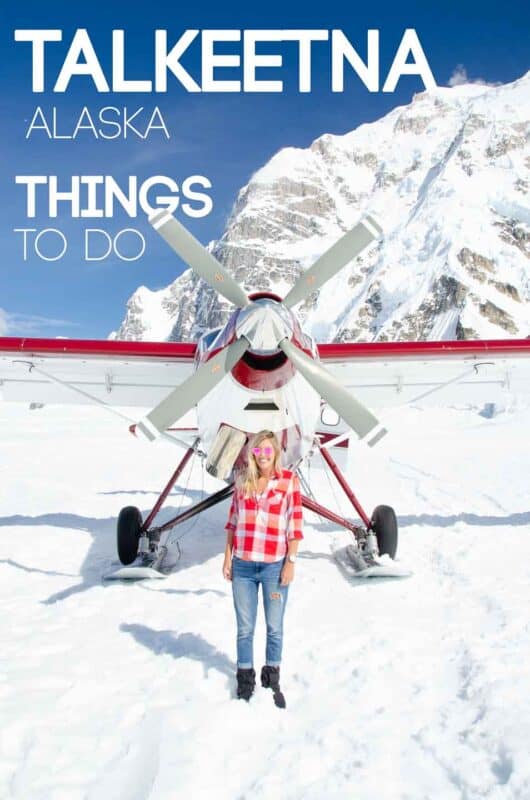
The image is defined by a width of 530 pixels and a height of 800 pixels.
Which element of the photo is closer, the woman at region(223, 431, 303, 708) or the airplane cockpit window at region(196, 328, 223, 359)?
the woman at region(223, 431, 303, 708)

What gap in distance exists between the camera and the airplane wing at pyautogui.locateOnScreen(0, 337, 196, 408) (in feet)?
23.5

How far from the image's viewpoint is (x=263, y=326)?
4602 millimetres

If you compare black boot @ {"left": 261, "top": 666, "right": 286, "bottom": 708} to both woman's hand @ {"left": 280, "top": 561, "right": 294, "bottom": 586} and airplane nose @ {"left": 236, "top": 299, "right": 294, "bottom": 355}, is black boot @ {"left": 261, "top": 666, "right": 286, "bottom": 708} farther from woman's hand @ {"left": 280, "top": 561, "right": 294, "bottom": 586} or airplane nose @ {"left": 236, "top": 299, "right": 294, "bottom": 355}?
airplane nose @ {"left": 236, "top": 299, "right": 294, "bottom": 355}

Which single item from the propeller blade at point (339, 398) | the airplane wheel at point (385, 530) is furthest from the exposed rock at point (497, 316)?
the propeller blade at point (339, 398)

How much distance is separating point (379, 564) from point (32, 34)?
498 inches

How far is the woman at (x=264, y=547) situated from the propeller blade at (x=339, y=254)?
2.17 metres

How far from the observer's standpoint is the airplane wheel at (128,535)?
6168 millimetres

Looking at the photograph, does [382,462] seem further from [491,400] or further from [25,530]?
[25,530]

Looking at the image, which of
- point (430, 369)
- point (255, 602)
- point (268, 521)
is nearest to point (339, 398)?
point (268, 521)

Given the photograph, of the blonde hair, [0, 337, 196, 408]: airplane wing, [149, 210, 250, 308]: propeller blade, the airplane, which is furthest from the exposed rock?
the blonde hair

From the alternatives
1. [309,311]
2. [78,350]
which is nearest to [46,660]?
[78,350]

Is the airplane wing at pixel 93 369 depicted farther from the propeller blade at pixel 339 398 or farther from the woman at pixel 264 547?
the woman at pixel 264 547

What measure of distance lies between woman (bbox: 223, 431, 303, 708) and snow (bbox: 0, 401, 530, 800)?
303 mm

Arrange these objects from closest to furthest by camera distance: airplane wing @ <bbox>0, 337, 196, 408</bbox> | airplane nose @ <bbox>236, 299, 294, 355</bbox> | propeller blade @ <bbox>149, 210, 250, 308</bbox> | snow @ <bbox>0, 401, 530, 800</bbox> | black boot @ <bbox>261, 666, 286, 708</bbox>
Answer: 1. snow @ <bbox>0, 401, 530, 800</bbox>
2. black boot @ <bbox>261, 666, 286, 708</bbox>
3. airplane nose @ <bbox>236, 299, 294, 355</bbox>
4. propeller blade @ <bbox>149, 210, 250, 308</bbox>
5. airplane wing @ <bbox>0, 337, 196, 408</bbox>
